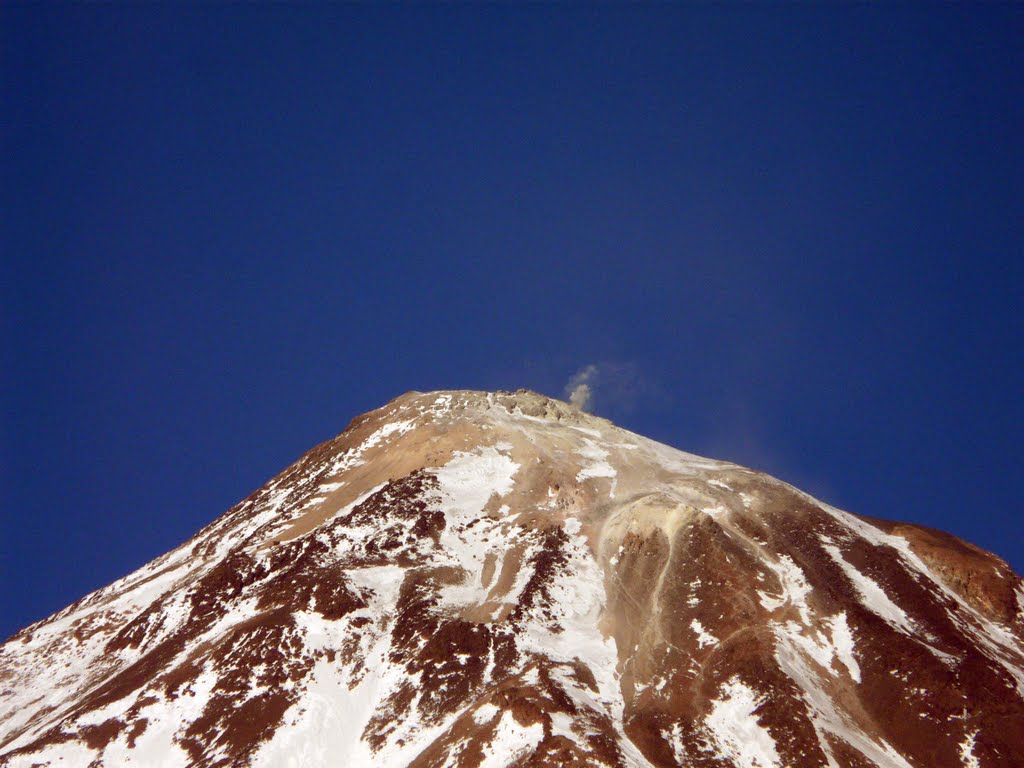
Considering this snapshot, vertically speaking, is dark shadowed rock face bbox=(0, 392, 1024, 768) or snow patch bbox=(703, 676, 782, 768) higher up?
dark shadowed rock face bbox=(0, 392, 1024, 768)

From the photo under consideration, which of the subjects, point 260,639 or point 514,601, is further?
point 514,601

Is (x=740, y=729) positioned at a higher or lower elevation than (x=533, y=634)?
lower

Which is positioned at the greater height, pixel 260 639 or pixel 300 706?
pixel 260 639

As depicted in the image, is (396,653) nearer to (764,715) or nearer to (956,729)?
(764,715)

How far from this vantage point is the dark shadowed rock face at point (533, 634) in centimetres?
5350

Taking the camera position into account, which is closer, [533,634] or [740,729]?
[740,729]

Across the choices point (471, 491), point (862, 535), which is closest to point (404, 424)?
point (471, 491)

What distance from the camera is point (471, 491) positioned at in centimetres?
8388

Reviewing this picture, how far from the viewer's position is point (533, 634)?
63781 millimetres

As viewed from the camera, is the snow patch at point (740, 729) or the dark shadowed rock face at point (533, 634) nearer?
the snow patch at point (740, 729)

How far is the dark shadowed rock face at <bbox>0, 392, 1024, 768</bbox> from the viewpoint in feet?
176

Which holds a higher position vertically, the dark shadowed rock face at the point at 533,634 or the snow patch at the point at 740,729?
the dark shadowed rock face at the point at 533,634

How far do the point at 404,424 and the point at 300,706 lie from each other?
44933 millimetres

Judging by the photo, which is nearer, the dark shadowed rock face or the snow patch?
the snow patch
